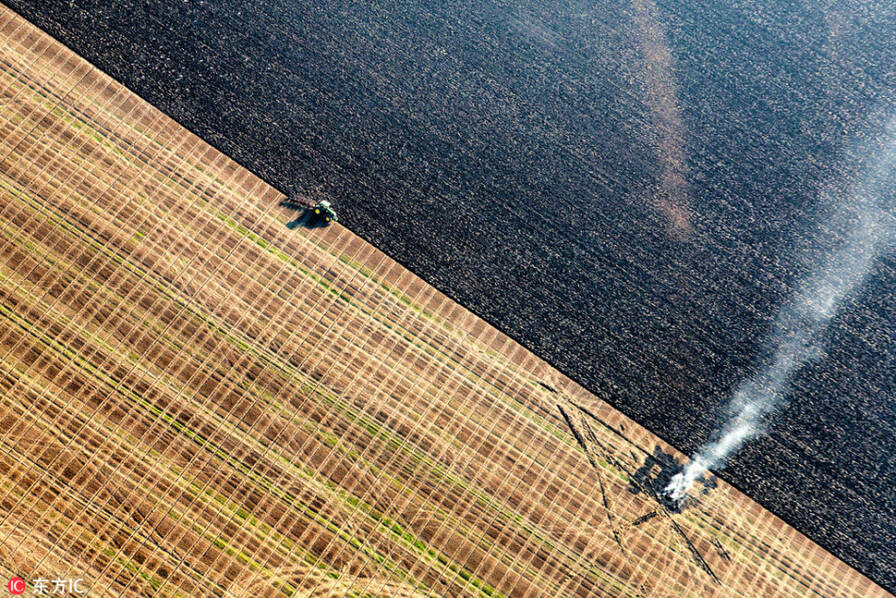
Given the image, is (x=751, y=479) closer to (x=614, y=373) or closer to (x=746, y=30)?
(x=614, y=373)

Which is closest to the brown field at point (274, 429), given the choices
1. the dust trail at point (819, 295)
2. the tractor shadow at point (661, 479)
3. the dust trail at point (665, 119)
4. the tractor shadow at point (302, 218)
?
the tractor shadow at point (661, 479)

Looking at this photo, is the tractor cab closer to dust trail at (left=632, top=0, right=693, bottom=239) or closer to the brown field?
the brown field

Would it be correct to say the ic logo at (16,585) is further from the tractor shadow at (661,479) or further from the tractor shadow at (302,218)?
the tractor shadow at (661,479)

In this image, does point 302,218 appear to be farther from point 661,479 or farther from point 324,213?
point 661,479

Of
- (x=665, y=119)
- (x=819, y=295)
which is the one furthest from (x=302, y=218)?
(x=819, y=295)

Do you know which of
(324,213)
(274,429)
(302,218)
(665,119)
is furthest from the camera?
(665,119)

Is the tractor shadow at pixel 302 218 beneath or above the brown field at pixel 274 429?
above

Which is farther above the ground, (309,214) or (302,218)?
(309,214)
